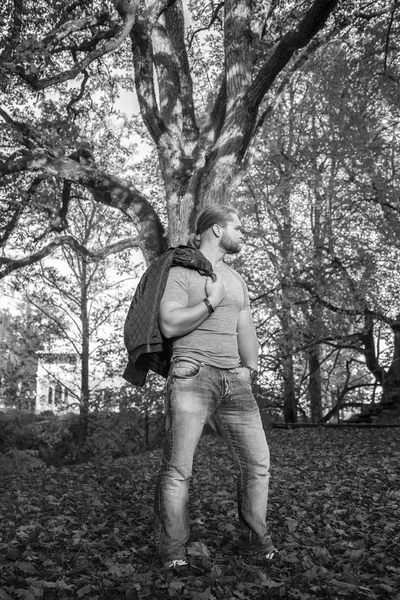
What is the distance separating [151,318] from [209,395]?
0.54m

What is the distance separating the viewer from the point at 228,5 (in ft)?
30.0

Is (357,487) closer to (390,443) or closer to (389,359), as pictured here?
(390,443)

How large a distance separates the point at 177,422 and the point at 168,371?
1.27 ft

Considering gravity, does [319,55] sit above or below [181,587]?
above

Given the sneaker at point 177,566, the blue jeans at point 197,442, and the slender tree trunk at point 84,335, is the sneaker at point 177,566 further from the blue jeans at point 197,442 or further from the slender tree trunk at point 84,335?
the slender tree trunk at point 84,335

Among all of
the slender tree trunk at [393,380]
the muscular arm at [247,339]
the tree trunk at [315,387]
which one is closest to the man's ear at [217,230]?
the muscular arm at [247,339]

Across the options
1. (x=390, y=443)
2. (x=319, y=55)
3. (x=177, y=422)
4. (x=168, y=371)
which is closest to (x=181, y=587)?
(x=177, y=422)

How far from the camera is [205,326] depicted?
11.6 feet

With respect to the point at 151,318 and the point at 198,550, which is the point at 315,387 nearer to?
the point at 198,550

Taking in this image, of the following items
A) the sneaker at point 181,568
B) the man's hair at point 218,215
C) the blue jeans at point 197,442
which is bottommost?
the sneaker at point 181,568

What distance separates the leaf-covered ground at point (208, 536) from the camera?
9.93 feet

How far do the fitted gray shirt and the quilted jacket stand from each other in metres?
0.05

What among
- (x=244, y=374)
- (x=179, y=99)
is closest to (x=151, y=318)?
(x=244, y=374)

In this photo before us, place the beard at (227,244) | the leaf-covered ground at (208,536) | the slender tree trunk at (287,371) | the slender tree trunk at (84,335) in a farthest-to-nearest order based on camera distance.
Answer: the slender tree trunk at (84,335), the slender tree trunk at (287,371), the beard at (227,244), the leaf-covered ground at (208,536)
